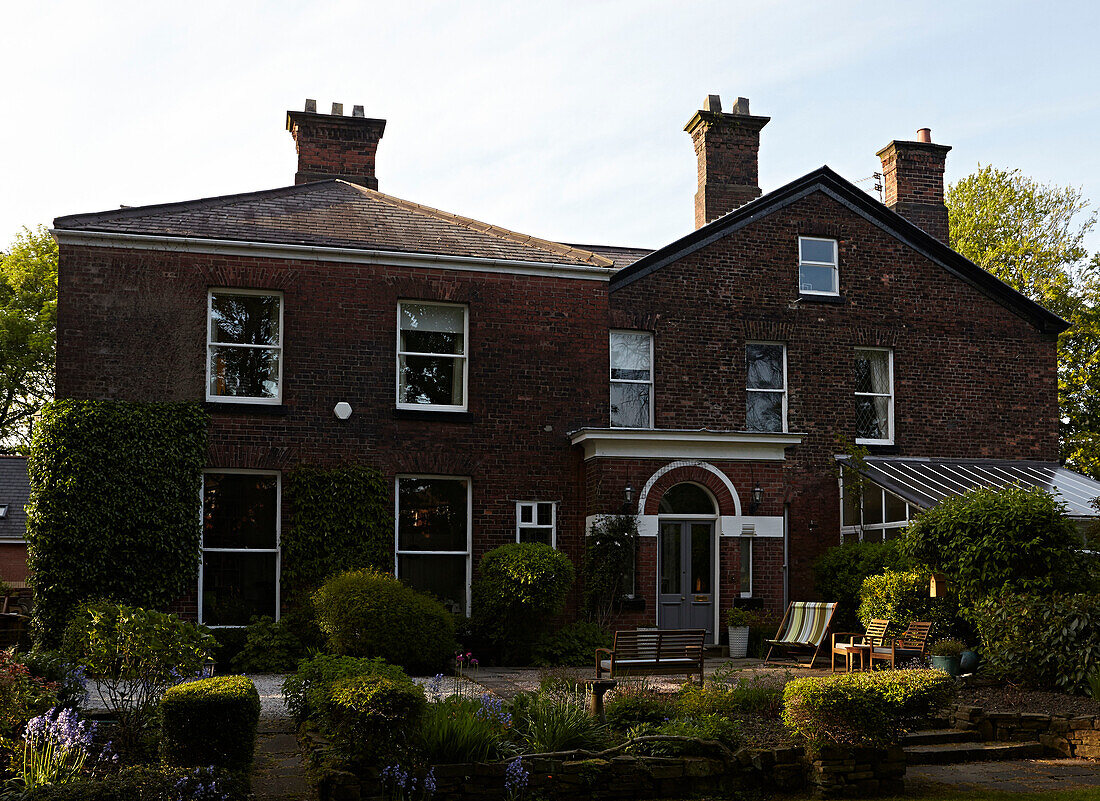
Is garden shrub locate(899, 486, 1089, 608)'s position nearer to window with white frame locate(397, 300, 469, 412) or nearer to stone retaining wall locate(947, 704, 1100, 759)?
stone retaining wall locate(947, 704, 1100, 759)

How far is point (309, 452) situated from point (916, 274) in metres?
12.1

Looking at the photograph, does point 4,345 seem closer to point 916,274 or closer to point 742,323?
point 742,323

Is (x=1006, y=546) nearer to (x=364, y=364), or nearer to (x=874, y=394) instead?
(x=874, y=394)

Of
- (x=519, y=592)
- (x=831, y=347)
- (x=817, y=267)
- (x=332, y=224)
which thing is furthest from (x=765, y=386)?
(x=332, y=224)

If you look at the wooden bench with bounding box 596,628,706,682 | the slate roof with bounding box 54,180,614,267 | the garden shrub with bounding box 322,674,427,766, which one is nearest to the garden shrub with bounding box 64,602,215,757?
the garden shrub with bounding box 322,674,427,766

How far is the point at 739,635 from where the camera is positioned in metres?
17.2

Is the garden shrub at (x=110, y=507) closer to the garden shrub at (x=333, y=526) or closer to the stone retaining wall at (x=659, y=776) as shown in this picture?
the garden shrub at (x=333, y=526)

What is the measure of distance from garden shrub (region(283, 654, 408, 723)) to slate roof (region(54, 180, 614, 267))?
848 cm

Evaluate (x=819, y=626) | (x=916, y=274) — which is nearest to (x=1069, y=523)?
(x=819, y=626)

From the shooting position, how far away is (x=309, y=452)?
1664cm

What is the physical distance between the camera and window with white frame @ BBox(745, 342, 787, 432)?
63.9 feet

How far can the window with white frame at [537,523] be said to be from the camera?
57.5 ft

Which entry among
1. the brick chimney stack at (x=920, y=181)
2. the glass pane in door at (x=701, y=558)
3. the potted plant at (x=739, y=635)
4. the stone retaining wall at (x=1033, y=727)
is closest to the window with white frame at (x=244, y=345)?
the glass pane in door at (x=701, y=558)

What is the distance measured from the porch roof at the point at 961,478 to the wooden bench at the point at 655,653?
637cm
